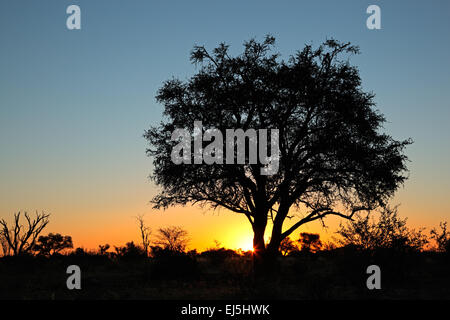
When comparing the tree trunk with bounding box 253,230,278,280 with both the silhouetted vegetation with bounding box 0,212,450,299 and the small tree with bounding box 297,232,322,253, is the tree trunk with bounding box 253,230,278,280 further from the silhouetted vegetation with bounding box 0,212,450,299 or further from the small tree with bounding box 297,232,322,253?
the small tree with bounding box 297,232,322,253

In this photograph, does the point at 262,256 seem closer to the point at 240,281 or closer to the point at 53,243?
the point at 240,281

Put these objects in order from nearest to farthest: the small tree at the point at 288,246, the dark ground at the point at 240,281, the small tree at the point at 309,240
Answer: the dark ground at the point at 240,281, the small tree at the point at 288,246, the small tree at the point at 309,240

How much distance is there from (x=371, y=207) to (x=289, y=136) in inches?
206

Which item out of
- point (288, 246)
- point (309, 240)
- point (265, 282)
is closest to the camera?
point (265, 282)

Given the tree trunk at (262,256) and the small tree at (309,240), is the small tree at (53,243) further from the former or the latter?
the tree trunk at (262,256)

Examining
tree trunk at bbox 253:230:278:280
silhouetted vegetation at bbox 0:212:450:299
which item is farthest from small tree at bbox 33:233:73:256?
tree trunk at bbox 253:230:278:280

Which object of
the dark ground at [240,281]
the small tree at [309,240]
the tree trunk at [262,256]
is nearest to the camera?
the dark ground at [240,281]

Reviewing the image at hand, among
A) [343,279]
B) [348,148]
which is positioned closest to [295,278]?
[343,279]

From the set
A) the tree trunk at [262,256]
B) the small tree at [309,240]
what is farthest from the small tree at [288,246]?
the tree trunk at [262,256]

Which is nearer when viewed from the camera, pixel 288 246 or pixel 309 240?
pixel 288 246

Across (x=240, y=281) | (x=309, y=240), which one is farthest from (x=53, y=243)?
(x=240, y=281)

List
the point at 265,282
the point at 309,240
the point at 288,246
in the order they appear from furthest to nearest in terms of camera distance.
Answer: the point at 309,240
the point at 288,246
the point at 265,282

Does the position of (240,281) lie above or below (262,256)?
below

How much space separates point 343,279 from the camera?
2214cm
